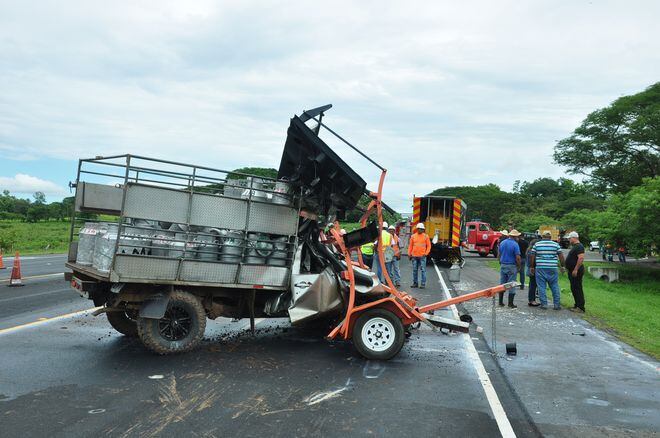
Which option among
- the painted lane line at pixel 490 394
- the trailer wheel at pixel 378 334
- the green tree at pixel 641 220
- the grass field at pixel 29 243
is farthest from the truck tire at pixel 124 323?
the grass field at pixel 29 243

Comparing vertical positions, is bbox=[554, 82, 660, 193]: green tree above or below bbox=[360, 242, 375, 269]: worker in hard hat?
above

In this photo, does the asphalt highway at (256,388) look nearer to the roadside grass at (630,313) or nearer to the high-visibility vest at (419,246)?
the roadside grass at (630,313)

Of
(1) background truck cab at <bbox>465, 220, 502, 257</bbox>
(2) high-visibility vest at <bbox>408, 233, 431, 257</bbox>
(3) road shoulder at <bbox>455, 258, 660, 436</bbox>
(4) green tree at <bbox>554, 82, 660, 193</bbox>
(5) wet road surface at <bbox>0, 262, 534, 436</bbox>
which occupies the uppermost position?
(4) green tree at <bbox>554, 82, 660, 193</bbox>

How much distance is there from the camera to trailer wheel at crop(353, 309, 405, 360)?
23.3 ft

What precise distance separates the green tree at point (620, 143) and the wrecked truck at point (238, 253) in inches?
1575

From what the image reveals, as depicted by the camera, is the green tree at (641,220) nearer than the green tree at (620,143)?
Yes

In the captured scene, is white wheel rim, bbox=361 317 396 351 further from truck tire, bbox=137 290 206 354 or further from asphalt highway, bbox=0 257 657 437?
truck tire, bbox=137 290 206 354

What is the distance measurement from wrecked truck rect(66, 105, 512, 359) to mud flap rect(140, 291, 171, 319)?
1 centimetres

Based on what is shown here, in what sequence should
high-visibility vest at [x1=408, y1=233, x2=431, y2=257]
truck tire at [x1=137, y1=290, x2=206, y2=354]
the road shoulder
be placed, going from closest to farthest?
the road shoulder → truck tire at [x1=137, y1=290, x2=206, y2=354] → high-visibility vest at [x1=408, y1=233, x2=431, y2=257]

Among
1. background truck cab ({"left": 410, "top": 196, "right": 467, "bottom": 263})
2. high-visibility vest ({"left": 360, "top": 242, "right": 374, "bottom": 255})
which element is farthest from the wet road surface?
background truck cab ({"left": 410, "top": 196, "right": 467, "bottom": 263})

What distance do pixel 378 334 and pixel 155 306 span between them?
9.54 feet

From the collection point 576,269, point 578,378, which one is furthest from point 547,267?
point 578,378

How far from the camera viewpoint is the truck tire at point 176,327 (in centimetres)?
696

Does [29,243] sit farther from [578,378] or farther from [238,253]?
[578,378]
